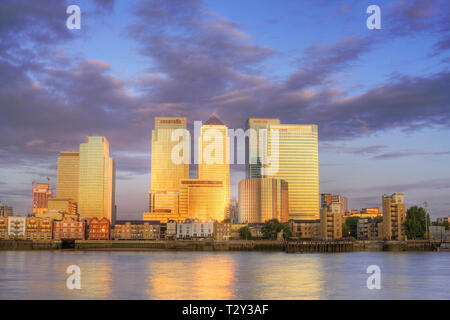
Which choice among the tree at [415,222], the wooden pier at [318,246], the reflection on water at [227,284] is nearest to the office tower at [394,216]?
the tree at [415,222]

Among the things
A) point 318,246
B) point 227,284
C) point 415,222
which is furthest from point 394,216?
point 227,284

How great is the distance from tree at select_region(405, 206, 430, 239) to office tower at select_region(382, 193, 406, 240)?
3.55m

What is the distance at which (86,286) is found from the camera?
219 ft

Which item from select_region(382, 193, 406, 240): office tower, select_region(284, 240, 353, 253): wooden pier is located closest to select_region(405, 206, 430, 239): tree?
select_region(382, 193, 406, 240): office tower

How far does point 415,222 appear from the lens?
597 ft

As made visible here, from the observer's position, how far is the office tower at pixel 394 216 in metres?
188

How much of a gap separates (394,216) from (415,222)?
391 inches

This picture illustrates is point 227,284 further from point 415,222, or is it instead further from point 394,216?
point 394,216

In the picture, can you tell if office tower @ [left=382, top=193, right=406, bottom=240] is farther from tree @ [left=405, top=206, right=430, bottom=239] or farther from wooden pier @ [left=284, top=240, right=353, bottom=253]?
wooden pier @ [left=284, top=240, right=353, bottom=253]

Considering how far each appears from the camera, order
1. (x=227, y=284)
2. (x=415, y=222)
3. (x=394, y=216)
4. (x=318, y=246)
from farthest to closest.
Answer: (x=394, y=216) < (x=415, y=222) < (x=318, y=246) < (x=227, y=284)
